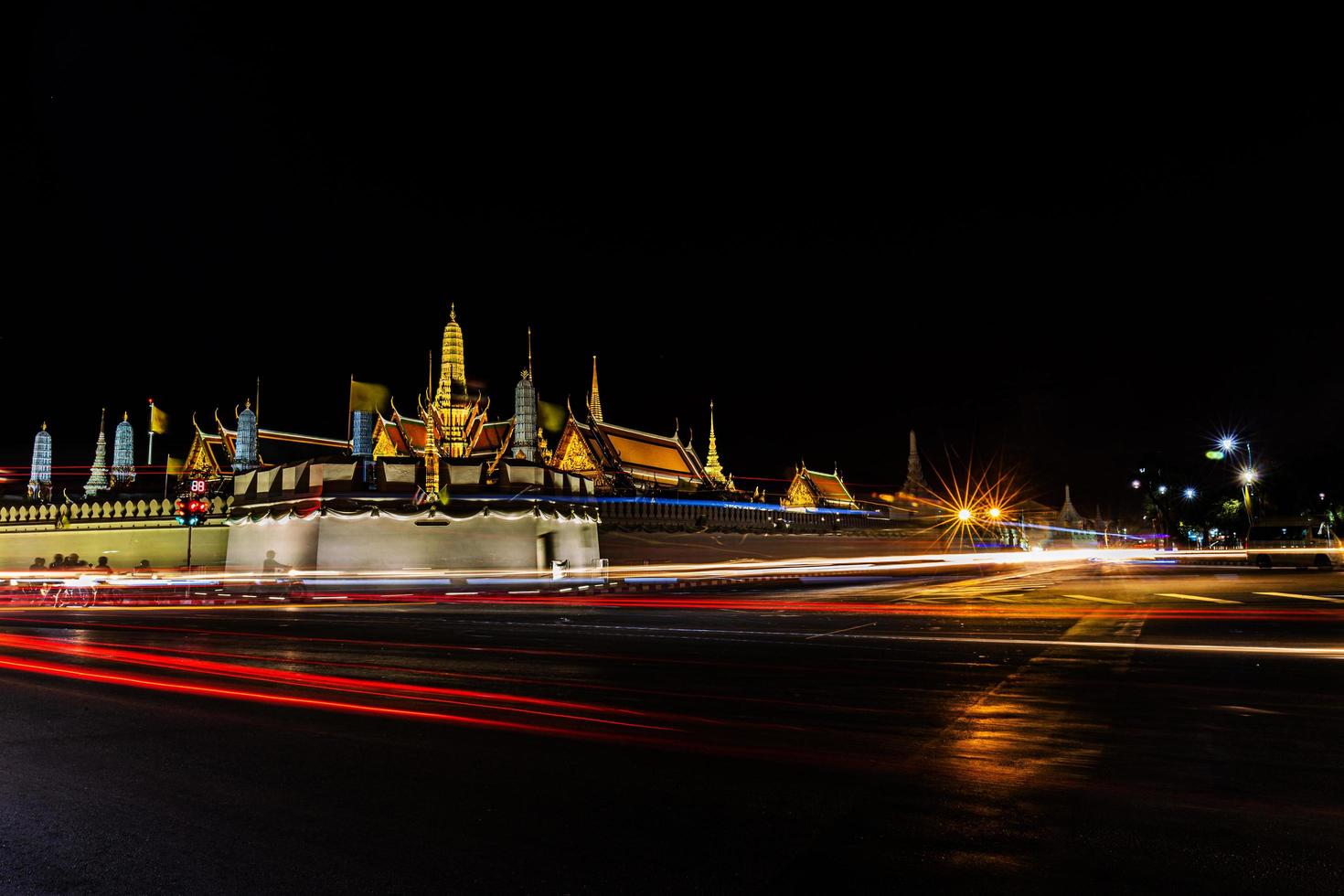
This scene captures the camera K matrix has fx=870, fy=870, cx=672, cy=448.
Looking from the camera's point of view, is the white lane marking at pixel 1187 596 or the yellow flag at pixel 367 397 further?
the yellow flag at pixel 367 397

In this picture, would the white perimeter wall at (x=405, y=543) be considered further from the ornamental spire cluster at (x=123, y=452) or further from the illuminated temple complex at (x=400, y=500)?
the ornamental spire cluster at (x=123, y=452)

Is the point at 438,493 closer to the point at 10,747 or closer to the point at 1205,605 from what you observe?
the point at 1205,605

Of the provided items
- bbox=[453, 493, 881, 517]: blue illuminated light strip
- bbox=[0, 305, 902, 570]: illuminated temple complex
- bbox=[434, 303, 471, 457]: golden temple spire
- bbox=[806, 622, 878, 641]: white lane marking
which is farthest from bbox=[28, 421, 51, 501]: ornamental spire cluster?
bbox=[806, 622, 878, 641]: white lane marking

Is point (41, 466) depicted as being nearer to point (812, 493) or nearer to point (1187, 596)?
point (812, 493)

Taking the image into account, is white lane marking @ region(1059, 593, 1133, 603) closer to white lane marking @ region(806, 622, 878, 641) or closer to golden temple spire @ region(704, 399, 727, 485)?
white lane marking @ region(806, 622, 878, 641)

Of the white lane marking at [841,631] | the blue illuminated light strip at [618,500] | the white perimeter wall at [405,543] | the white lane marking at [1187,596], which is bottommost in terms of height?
the white lane marking at [1187,596]

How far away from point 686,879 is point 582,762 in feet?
7.05

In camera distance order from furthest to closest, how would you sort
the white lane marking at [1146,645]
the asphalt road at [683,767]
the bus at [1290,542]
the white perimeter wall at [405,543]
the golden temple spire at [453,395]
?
1. the golden temple spire at [453,395]
2. the white perimeter wall at [405,543]
3. the bus at [1290,542]
4. the white lane marking at [1146,645]
5. the asphalt road at [683,767]

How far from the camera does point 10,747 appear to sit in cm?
640

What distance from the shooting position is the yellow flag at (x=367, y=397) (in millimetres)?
60625

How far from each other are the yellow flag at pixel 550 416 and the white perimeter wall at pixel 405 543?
92.0 ft

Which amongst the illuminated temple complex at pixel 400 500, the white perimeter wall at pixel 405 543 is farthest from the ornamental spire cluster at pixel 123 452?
the white perimeter wall at pixel 405 543

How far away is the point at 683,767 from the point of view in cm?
550

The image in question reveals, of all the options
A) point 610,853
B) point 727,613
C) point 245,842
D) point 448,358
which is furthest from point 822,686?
point 448,358
